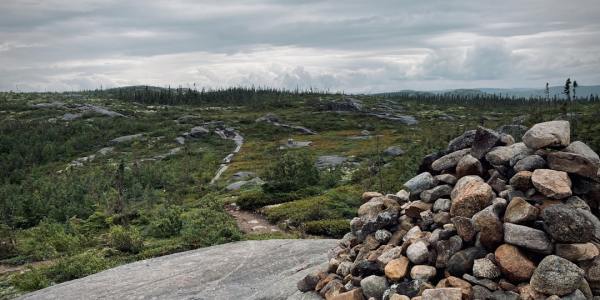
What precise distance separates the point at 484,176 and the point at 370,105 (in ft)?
573

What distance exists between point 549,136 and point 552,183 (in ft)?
4.96

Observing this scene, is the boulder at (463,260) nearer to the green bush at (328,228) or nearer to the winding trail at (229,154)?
the green bush at (328,228)

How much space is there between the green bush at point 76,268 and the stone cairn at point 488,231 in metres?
12.5

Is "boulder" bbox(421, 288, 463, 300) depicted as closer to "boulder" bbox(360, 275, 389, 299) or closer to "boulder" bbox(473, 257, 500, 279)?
"boulder" bbox(473, 257, 500, 279)

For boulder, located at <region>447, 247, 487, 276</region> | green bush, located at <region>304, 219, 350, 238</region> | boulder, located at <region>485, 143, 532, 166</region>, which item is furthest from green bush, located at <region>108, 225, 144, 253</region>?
boulder, located at <region>485, 143, 532, 166</region>

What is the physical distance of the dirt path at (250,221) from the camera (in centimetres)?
2968

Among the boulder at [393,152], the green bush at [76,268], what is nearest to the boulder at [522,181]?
the green bush at [76,268]

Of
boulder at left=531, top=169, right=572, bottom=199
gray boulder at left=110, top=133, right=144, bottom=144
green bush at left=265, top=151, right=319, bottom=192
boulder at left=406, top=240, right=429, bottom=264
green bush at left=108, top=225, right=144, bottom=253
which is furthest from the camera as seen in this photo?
gray boulder at left=110, top=133, right=144, bottom=144

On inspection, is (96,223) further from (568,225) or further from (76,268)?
(568,225)

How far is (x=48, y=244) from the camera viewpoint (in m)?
27.9

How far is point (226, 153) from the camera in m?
96.9

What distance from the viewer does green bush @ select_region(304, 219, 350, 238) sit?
26656 millimetres

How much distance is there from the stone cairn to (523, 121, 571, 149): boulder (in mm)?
22

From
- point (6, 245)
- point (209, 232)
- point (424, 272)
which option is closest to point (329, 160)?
point (209, 232)
